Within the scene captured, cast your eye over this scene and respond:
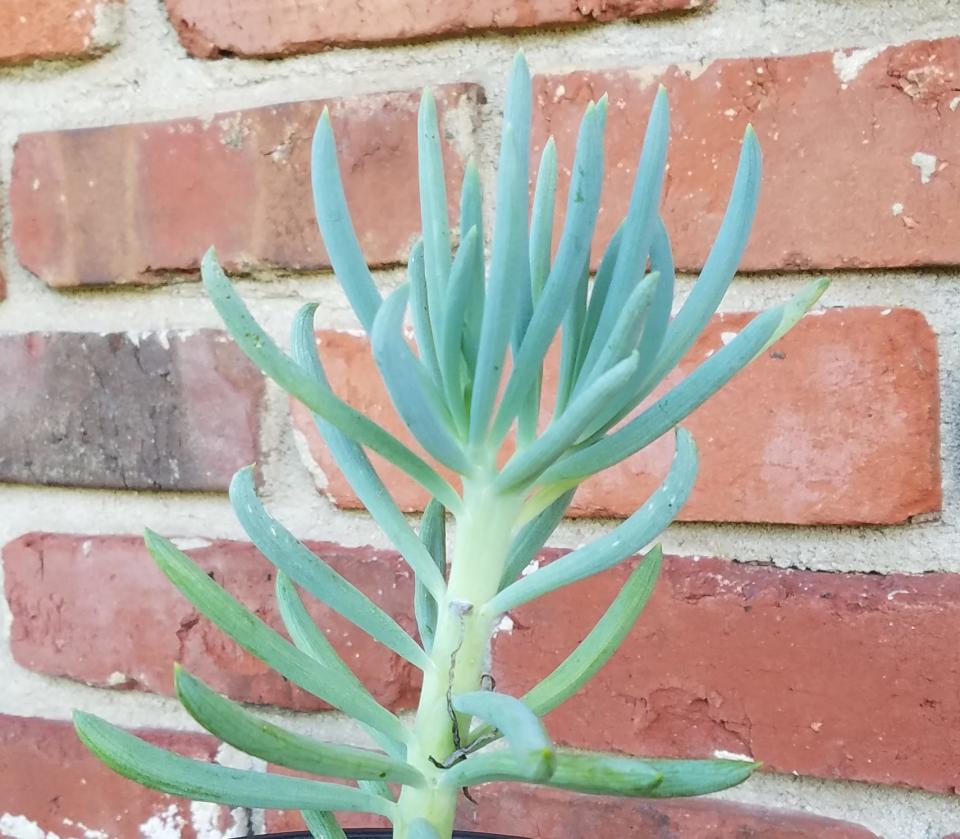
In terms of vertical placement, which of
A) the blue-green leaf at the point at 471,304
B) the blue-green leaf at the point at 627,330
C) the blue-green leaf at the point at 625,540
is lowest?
the blue-green leaf at the point at 625,540

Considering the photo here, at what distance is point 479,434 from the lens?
197 mm

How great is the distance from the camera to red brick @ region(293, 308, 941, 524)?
13.0 inches

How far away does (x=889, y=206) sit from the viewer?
33 cm

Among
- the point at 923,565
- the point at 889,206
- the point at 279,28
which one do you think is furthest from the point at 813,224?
the point at 279,28

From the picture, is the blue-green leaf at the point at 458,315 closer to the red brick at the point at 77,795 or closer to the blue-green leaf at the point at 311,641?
the blue-green leaf at the point at 311,641

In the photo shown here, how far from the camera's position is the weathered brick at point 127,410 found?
1.32 ft

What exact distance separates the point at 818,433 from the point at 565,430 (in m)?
0.20

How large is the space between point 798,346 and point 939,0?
0.13 m

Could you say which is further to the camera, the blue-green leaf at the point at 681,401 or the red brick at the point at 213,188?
the red brick at the point at 213,188

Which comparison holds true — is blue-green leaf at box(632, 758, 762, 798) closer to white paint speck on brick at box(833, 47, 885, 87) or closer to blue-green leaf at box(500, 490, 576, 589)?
blue-green leaf at box(500, 490, 576, 589)

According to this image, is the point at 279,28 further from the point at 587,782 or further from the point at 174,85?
the point at 587,782

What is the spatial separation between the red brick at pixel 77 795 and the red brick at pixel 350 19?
0.31m

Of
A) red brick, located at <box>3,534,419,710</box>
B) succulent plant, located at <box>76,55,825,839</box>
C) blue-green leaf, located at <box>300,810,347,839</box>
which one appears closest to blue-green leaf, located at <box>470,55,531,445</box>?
succulent plant, located at <box>76,55,825,839</box>

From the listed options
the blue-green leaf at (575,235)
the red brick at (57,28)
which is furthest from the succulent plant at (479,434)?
the red brick at (57,28)
